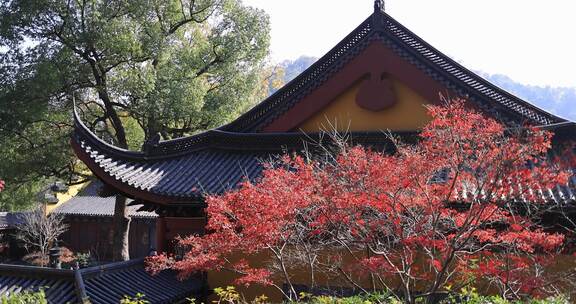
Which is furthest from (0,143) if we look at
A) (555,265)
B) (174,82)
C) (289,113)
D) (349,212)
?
(555,265)

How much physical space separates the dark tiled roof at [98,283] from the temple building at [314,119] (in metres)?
1.32

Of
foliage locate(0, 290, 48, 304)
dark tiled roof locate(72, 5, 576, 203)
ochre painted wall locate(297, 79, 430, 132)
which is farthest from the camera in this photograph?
ochre painted wall locate(297, 79, 430, 132)

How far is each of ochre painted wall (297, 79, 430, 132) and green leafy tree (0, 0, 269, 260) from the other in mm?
6962

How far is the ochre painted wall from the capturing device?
441 inches

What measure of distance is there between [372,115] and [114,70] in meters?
10.7

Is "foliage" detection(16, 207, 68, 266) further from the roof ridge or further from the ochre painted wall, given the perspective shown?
Answer: the roof ridge

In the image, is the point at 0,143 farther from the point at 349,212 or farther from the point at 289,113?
the point at 349,212

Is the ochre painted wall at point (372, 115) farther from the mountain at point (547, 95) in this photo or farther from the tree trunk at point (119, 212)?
the mountain at point (547, 95)

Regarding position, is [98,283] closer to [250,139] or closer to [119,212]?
[250,139]

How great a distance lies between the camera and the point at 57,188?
113 ft

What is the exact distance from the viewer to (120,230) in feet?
63.9

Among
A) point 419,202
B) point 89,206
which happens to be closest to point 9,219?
point 89,206

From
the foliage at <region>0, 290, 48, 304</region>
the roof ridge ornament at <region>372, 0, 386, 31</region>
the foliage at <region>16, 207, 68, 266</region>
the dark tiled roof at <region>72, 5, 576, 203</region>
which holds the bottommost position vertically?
the foliage at <region>16, 207, 68, 266</region>

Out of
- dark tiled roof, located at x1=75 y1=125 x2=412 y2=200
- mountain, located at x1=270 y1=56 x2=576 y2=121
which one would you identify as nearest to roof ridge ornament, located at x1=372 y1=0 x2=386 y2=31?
dark tiled roof, located at x1=75 y1=125 x2=412 y2=200
